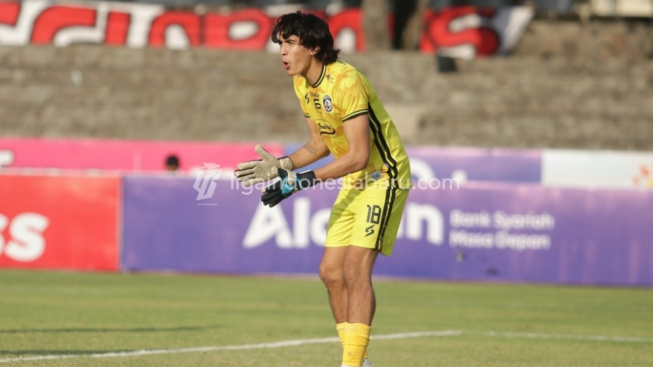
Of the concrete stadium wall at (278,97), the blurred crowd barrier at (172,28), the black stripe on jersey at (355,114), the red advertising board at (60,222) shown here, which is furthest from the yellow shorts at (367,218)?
the blurred crowd barrier at (172,28)

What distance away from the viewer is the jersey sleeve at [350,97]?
26.5 feet

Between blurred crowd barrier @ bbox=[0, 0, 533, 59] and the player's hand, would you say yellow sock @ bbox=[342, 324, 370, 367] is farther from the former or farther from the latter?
blurred crowd barrier @ bbox=[0, 0, 533, 59]

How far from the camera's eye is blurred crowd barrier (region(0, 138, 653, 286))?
19.2 meters

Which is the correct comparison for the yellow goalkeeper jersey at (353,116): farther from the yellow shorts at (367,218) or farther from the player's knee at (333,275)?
the player's knee at (333,275)

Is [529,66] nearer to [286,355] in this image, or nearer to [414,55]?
[414,55]

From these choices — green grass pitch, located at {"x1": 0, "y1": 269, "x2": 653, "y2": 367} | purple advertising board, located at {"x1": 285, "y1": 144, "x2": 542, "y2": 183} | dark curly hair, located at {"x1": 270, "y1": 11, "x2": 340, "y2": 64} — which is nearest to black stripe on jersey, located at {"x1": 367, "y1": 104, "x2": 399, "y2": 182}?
dark curly hair, located at {"x1": 270, "y1": 11, "x2": 340, "y2": 64}

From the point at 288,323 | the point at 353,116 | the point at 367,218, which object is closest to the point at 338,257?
the point at 367,218

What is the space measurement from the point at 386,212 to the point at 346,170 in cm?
51

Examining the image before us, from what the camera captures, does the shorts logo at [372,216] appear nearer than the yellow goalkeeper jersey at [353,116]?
No

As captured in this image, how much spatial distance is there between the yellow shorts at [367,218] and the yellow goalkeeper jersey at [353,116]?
8 cm

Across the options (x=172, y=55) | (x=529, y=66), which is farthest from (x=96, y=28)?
(x=529, y=66)

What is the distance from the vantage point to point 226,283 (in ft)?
59.9

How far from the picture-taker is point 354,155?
8.05 meters

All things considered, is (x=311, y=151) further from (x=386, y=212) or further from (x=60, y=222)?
(x=60, y=222)
